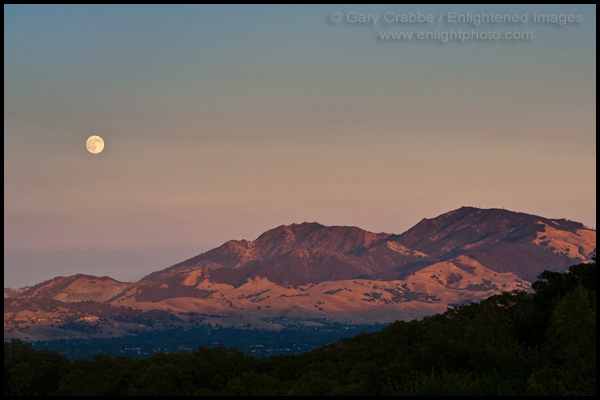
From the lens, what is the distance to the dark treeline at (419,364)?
97.1m

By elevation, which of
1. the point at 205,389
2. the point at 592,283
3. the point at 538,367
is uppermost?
the point at 592,283

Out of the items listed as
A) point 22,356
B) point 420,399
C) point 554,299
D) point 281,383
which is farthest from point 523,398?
point 22,356

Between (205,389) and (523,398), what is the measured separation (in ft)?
199

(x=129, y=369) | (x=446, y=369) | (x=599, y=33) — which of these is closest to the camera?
(x=599, y=33)

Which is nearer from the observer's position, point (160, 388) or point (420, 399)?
point (420, 399)

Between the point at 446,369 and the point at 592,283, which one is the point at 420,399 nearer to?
the point at 446,369

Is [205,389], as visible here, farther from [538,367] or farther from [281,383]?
[538,367]

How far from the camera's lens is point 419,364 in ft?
362

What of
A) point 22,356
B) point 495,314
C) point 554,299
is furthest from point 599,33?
point 22,356

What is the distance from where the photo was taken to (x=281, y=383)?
138625mm

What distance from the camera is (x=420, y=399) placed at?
9450 cm

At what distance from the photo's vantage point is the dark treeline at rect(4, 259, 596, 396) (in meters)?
97.1

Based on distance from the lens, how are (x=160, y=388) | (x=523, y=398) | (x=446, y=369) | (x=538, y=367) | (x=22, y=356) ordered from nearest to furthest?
(x=523, y=398) < (x=538, y=367) < (x=446, y=369) < (x=160, y=388) < (x=22, y=356)

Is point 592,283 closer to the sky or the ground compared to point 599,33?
closer to the ground
